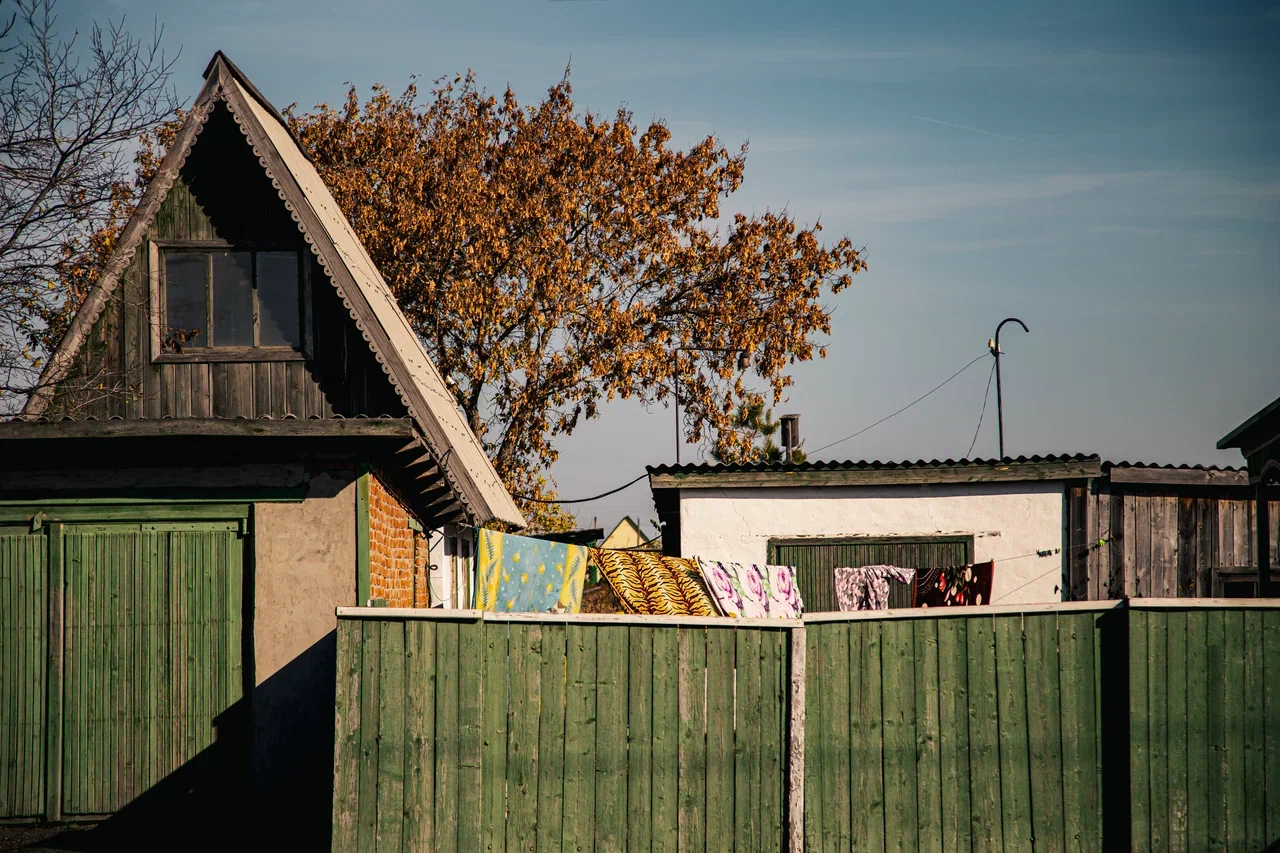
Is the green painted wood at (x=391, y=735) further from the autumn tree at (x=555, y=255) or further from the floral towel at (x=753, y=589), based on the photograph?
the autumn tree at (x=555, y=255)

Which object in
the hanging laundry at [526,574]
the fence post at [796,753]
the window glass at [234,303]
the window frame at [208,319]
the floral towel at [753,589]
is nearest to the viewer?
the fence post at [796,753]

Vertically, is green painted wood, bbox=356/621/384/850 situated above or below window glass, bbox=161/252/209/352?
below

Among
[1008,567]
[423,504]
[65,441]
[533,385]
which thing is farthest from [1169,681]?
[533,385]

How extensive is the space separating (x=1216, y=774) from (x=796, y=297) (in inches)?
702

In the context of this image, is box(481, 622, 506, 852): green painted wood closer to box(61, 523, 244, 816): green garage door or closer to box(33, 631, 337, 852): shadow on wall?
box(33, 631, 337, 852): shadow on wall

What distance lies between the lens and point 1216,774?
28.0 ft

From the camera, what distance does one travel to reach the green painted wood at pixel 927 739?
8.45 m

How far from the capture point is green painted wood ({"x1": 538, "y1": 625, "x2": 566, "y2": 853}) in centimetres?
827

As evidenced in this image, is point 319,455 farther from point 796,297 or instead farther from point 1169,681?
point 796,297

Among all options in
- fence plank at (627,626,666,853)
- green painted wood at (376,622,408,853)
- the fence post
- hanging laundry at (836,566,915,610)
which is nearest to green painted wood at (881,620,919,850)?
the fence post

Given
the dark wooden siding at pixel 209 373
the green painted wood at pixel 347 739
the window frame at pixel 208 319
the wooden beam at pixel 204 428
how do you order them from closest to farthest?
the green painted wood at pixel 347 739 < the wooden beam at pixel 204 428 < the dark wooden siding at pixel 209 373 < the window frame at pixel 208 319

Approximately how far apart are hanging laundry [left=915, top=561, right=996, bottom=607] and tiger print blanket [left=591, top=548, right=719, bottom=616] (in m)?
4.55

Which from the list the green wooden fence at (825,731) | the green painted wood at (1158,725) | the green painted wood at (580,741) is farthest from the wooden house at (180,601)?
the green painted wood at (1158,725)

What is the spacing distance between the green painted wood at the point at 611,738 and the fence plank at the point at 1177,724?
13.3 feet
